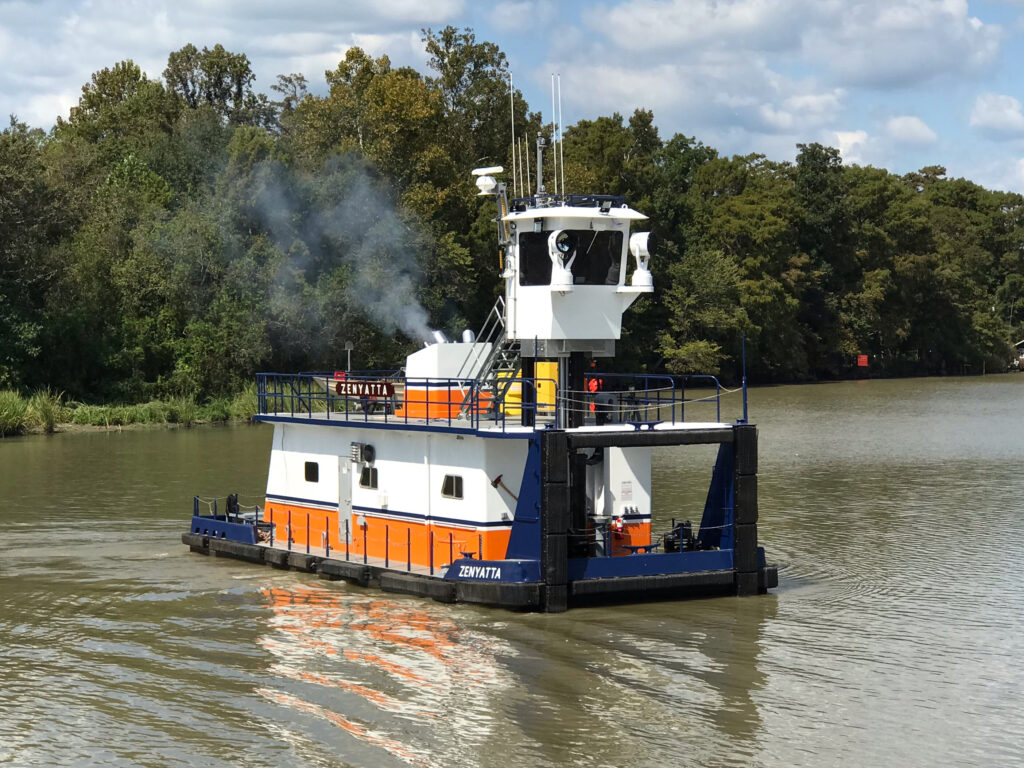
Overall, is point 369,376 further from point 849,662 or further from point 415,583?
point 849,662

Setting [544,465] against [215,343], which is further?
[215,343]

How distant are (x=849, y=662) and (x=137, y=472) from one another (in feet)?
88.0

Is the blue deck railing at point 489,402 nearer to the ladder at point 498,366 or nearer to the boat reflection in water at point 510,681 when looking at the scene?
the ladder at point 498,366

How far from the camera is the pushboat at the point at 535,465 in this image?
20531mm

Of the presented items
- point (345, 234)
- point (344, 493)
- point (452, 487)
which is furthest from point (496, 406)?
point (345, 234)

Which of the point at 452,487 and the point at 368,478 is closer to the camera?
the point at 452,487

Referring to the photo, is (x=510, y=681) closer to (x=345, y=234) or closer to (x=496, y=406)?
(x=496, y=406)

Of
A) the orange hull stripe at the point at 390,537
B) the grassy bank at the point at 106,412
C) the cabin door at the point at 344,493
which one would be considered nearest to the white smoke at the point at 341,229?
the grassy bank at the point at 106,412


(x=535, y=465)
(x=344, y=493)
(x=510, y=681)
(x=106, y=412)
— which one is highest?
(x=106, y=412)

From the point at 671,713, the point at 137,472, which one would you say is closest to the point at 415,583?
the point at 671,713

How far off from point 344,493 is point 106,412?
36174 millimetres

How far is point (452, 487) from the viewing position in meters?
22.0

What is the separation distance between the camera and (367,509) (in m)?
23.6

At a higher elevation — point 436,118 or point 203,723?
point 436,118
